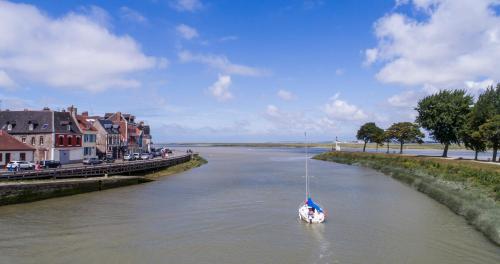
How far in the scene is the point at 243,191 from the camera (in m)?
53.6

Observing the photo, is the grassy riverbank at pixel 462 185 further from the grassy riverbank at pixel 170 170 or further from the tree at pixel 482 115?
the grassy riverbank at pixel 170 170

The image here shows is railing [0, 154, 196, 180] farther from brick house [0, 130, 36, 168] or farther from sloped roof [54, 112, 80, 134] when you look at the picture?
sloped roof [54, 112, 80, 134]

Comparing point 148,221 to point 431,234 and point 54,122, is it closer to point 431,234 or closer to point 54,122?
point 431,234

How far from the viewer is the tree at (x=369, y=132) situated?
131500 mm

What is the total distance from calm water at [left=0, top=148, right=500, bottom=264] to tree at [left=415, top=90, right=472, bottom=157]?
1392 inches

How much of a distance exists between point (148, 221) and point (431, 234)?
2250 cm

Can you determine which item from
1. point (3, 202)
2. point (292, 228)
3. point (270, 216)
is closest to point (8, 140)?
point (3, 202)

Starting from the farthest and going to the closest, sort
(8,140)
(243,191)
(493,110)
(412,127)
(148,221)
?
(412,127), (493,110), (8,140), (243,191), (148,221)

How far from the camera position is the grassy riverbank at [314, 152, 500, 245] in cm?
3209

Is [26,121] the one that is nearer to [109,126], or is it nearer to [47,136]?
[47,136]

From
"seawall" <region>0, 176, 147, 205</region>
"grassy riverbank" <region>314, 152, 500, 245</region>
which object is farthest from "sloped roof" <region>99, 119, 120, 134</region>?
"grassy riverbank" <region>314, 152, 500, 245</region>

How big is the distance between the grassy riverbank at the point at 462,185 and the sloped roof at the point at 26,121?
5837 cm

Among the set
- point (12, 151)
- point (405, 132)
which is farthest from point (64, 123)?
point (405, 132)

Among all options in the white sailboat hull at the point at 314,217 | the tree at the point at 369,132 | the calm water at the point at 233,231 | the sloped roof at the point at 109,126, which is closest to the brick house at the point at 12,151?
the calm water at the point at 233,231
